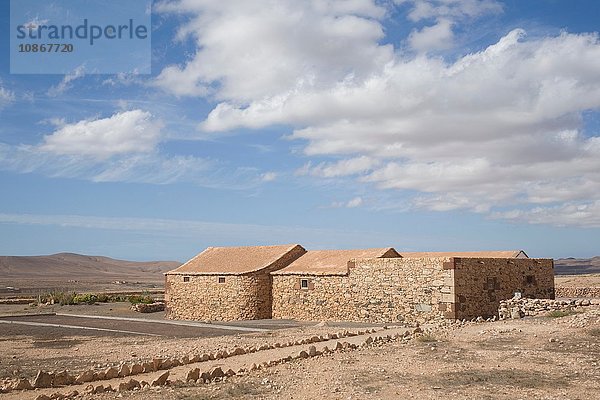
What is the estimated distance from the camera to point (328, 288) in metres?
26.8

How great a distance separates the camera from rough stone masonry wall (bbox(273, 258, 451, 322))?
928 inches

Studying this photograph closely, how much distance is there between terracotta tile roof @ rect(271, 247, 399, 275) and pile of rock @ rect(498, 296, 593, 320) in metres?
6.32

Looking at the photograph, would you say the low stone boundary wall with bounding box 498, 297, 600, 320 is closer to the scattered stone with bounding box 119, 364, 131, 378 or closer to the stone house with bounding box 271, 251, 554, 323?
the stone house with bounding box 271, 251, 554, 323

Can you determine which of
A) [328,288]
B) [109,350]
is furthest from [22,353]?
[328,288]

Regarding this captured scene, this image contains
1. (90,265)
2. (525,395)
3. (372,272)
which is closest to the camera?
(525,395)

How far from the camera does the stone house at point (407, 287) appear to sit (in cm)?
2328

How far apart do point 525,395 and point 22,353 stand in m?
14.3

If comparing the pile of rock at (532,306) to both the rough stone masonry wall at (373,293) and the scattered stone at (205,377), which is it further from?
the scattered stone at (205,377)

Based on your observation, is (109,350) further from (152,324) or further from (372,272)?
(372,272)

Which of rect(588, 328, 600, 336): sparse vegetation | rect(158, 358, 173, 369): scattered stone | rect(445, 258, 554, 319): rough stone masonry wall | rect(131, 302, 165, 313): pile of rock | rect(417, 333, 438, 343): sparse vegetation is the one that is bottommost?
rect(131, 302, 165, 313): pile of rock

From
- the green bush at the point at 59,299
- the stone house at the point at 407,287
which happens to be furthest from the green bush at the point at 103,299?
the stone house at the point at 407,287

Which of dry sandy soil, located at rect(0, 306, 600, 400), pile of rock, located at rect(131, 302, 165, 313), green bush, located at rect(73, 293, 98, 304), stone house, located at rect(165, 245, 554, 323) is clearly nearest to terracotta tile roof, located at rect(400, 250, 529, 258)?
stone house, located at rect(165, 245, 554, 323)

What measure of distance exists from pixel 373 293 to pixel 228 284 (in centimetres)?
838

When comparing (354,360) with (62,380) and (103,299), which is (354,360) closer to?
(62,380)
